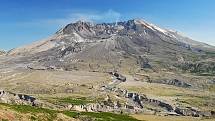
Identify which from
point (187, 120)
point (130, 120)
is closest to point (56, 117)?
point (130, 120)

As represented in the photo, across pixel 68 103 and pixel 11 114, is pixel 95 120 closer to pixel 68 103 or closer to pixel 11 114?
pixel 11 114

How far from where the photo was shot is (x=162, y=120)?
153375 mm

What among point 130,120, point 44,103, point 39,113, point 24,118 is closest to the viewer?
point 24,118

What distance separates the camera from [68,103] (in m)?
198

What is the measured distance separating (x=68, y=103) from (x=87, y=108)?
28.0ft

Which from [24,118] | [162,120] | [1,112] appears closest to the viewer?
[1,112]

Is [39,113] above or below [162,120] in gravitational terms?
above

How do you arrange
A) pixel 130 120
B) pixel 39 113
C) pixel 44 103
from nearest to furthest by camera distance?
pixel 39 113, pixel 130 120, pixel 44 103

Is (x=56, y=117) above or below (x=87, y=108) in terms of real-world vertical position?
above

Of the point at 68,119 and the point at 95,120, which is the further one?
the point at 95,120

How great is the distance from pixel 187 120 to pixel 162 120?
42.5ft

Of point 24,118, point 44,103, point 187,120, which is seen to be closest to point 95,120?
point 24,118

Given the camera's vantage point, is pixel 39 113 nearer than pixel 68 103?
Yes

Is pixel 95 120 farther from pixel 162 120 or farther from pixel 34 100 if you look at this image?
pixel 34 100
